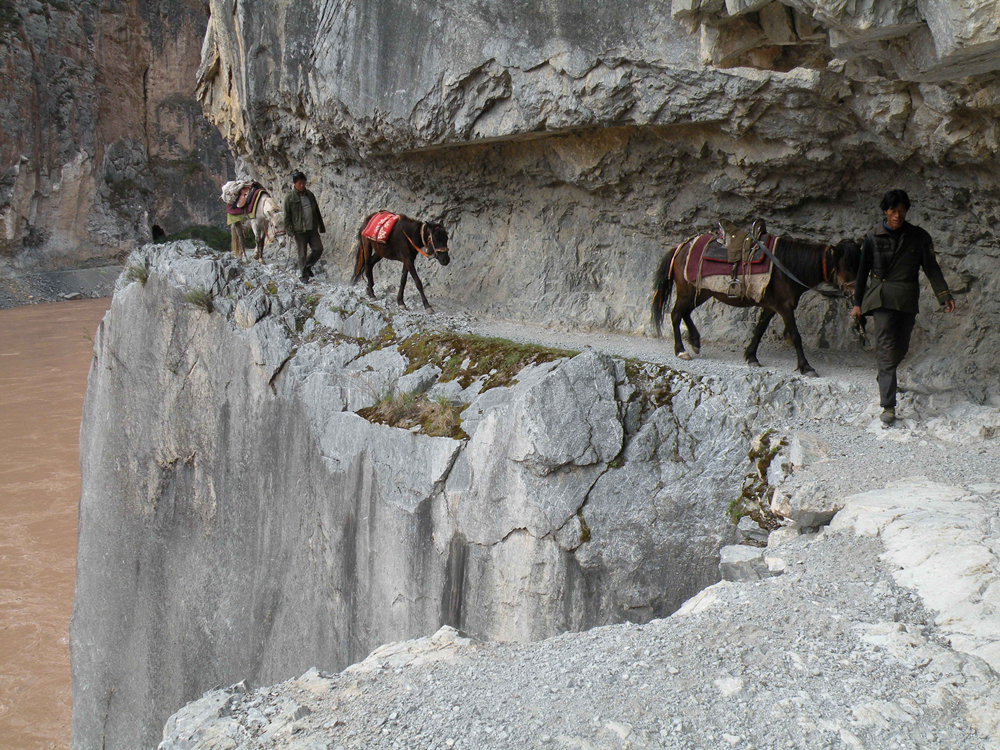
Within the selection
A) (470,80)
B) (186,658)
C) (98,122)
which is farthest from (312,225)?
(98,122)

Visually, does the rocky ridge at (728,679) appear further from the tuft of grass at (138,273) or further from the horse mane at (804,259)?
the tuft of grass at (138,273)

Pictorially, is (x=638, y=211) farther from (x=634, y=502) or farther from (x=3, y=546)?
(x=3, y=546)

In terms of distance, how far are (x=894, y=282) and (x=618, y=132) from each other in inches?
153

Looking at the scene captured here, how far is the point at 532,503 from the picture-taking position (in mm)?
5977

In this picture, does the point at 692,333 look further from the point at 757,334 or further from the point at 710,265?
the point at 710,265

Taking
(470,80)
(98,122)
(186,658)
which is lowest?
(186,658)

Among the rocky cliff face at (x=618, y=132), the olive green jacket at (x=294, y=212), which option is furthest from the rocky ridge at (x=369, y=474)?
the rocky cliff face at (x=618, y=132)

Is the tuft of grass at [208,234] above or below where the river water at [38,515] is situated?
above

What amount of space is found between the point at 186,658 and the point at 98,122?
3071 centimetres

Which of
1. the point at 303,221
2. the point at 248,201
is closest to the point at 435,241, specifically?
the point at 303,221

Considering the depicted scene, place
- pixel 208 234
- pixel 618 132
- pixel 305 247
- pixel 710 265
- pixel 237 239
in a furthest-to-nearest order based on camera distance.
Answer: pixel 208 234, pixel 237 239, pixel 305 247, pixel 618 132, pixel 710 265

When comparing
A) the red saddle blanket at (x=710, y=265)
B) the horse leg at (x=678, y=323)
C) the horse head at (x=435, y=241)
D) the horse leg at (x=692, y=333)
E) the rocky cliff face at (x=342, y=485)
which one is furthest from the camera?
the horse head at (x=435, y=241)

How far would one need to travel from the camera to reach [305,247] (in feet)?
34.2

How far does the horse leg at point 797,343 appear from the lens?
Result: 22.5 ft
